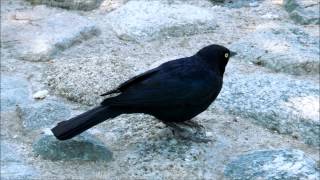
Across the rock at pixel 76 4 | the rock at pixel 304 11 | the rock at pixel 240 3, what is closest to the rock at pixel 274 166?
the rock at pixel 304 11

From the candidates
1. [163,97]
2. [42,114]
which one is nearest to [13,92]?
[42,114]

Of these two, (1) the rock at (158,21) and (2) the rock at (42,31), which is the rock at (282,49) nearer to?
(1) the rock at (158,21)

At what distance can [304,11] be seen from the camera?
5.00 meters

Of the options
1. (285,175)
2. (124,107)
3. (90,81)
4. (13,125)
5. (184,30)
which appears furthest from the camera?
(184,30)

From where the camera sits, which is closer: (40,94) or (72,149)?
(72,149)

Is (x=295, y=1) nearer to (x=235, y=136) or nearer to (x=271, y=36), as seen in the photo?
(x=271, y=36)

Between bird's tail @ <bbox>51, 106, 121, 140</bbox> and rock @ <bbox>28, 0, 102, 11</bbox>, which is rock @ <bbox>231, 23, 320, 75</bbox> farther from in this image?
bird's tail @ <bbox>51, 106, 121, 140</bbox>

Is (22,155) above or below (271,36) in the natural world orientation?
below

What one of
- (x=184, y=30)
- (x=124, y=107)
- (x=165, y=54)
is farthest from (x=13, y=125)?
(x=184, y=30)

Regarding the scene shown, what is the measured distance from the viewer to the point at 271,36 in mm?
4742

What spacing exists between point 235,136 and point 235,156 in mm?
233

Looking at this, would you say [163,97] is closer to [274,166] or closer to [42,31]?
[274,166]

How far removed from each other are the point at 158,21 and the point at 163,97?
49.9 inches

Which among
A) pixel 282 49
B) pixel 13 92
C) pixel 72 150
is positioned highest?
pixel 282 49
